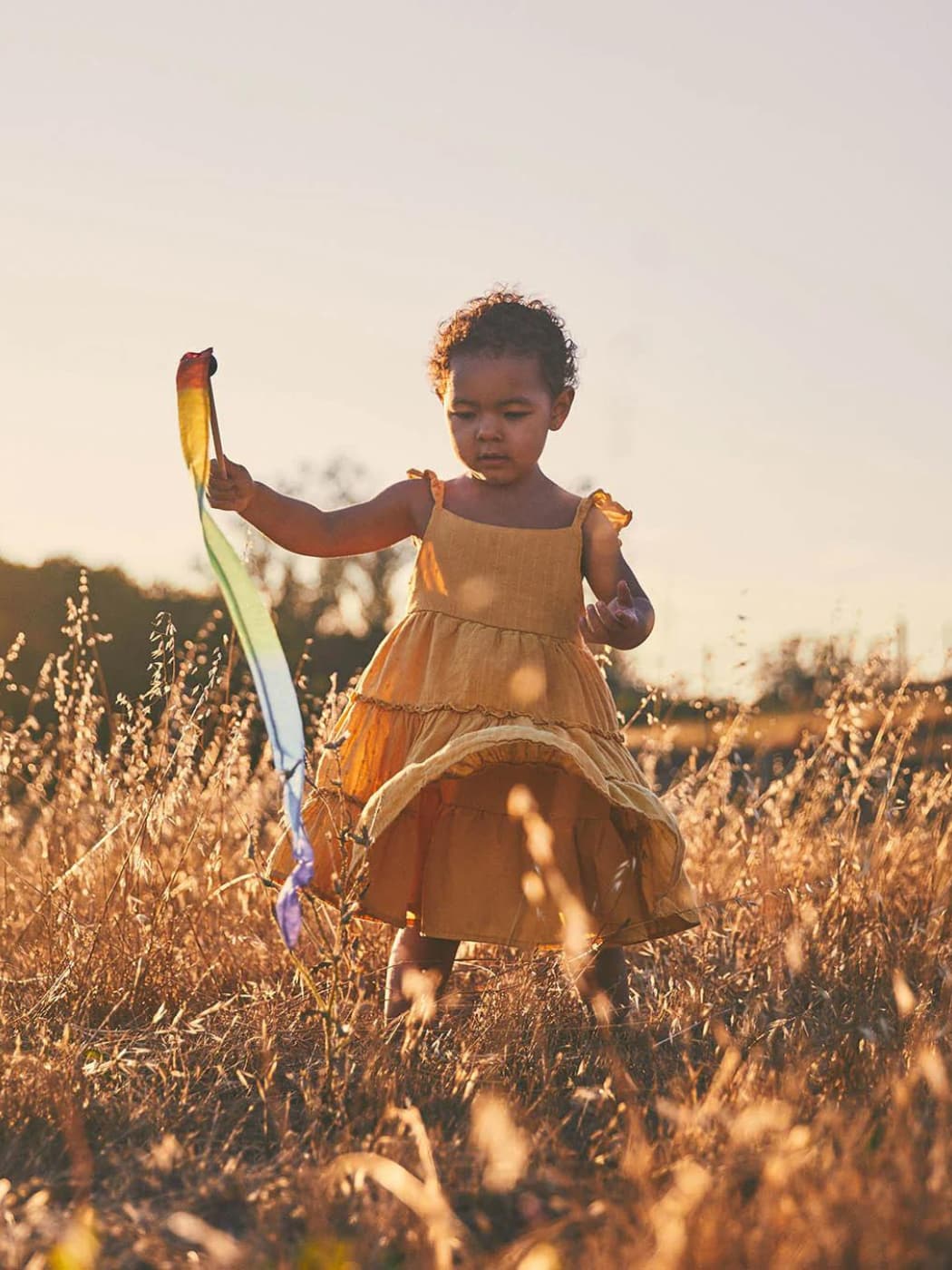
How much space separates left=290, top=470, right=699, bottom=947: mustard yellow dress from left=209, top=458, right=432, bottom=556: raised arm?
0.14 m

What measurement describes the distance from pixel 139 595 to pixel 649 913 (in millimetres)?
7657

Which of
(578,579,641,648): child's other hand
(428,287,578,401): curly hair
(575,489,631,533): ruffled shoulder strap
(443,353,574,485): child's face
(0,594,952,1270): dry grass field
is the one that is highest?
(428,287,578,401): curly hair

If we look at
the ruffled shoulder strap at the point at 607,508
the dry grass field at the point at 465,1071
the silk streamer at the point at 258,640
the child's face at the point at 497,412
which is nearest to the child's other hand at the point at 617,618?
the ruffled shoulder strap at the point at 607,508

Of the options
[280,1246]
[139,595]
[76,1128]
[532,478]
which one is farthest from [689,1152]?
[139,595]

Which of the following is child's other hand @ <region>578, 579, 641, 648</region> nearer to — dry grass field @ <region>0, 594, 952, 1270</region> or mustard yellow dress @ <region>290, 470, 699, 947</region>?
mustard yellow dress @ <region>290, 470, 699, 947</region>

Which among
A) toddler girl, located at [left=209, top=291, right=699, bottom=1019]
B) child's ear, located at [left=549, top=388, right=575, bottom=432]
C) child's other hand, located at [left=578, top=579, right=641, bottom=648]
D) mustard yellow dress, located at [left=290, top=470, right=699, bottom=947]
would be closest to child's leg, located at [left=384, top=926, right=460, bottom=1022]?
toddler girl, located at [left=209, top=291, right=699, bottom=1019]

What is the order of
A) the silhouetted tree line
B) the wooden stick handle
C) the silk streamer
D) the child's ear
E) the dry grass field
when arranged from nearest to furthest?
the dry grass field
the silk streamer
the wooden stick handle
the child's ear
the silhouetted tree line

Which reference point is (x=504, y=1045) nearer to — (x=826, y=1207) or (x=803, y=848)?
(x=826, y=1207)

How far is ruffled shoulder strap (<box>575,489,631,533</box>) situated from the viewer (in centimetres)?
303

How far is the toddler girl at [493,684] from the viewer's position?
2.71 m

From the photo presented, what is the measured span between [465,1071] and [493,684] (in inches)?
33.9

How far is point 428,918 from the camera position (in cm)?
270

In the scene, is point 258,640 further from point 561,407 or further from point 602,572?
point 561,407

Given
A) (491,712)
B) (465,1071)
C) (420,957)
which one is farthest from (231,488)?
(465,1071)
